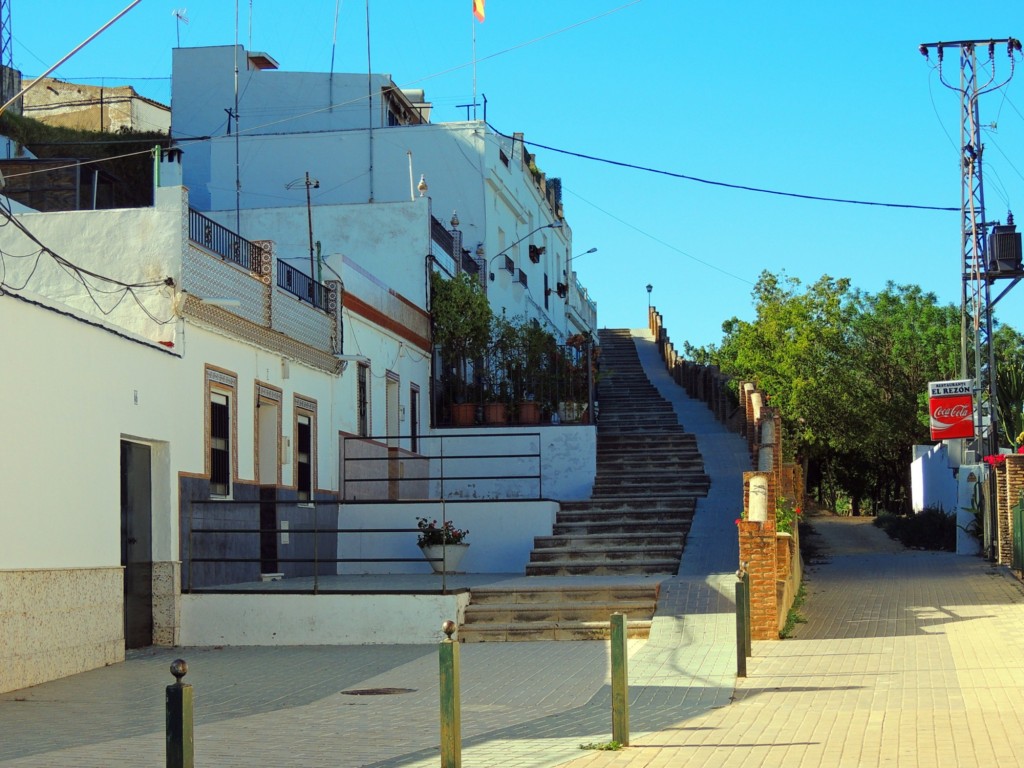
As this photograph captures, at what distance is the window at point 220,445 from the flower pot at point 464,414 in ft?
29.3

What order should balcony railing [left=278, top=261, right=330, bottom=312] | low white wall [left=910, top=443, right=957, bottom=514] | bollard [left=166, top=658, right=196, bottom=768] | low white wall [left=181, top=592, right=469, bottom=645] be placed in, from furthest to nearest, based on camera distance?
1. low white wall [left=910, top=443, right=957, bottom=514]
2. balcony railing [left=278, top=261, right=330, bottom=312]
3. low white wall [left=181, top=592, right=469, bottom=645]
4. bollard [left=166, top=658, right=196, bottom=768]

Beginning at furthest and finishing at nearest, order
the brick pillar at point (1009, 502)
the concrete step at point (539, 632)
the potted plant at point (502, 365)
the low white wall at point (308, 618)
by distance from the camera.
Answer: the potted plant at point (502, 365) → the brick pillar at point (1009, 502) → the low white wall at point (308, 618) → the concrete step at point (539, 632)

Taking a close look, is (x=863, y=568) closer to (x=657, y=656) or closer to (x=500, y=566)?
(x=500, y=566)

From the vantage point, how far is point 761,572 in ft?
48.4

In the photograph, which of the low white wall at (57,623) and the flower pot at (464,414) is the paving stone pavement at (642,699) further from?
the flower pot at (464,414)

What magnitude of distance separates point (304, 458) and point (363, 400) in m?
2.64

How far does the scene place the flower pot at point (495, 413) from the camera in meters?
26.6

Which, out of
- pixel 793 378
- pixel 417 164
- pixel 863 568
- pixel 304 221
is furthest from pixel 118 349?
pixel 793 378

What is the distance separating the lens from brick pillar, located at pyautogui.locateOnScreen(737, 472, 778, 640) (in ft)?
48.3

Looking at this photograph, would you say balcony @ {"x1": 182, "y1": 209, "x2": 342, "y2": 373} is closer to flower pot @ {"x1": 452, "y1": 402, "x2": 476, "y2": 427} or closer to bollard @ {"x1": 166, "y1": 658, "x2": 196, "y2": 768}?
flower pot @ {"x1": 452, "y1": 402, "x2": 476, "y2": 427}

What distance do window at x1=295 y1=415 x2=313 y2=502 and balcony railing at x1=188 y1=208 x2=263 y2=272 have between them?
2882 millimetres

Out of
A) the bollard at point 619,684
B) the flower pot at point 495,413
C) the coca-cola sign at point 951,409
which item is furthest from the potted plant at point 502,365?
the bollard at point 619,684

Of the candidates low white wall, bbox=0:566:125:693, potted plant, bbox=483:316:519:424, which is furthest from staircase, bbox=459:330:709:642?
low white wall, bbox=0:566:125:693

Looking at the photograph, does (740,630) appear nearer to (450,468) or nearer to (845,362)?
(450,468)
